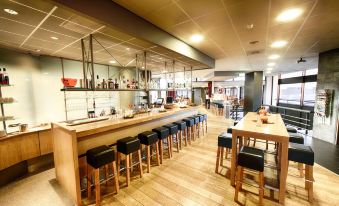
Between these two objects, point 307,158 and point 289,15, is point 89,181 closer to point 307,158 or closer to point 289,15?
point 307,158

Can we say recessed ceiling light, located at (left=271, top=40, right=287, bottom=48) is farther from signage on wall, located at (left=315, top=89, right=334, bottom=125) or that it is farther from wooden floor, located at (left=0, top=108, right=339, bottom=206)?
wooden floor, located at (left=0, top=108, right=339, bottom=206)

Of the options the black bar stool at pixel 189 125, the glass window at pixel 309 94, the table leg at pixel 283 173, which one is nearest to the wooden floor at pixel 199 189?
the table leg at pixel 283 173

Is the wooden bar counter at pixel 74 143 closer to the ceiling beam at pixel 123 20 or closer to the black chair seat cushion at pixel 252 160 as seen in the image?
the ceiling beam at pixel 123 20

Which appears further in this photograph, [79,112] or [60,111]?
[79,112]

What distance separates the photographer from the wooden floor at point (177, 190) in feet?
6.97

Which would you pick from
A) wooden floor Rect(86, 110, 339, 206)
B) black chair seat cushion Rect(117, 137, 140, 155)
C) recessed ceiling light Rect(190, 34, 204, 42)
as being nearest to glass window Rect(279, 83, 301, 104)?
wooden floor Rect(86, 110, 339, 206)

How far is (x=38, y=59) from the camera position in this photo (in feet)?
13.9

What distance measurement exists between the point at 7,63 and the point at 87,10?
11.0 feet

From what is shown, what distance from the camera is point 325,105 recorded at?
179 inches

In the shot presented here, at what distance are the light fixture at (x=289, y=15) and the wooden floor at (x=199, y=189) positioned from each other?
9.03ft

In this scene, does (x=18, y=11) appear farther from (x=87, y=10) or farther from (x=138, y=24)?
(x=138, y=24)

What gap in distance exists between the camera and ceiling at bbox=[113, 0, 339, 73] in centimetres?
212

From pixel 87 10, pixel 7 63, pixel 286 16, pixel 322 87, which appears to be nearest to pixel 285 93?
pixel 322 87

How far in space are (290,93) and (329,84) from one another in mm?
6028
